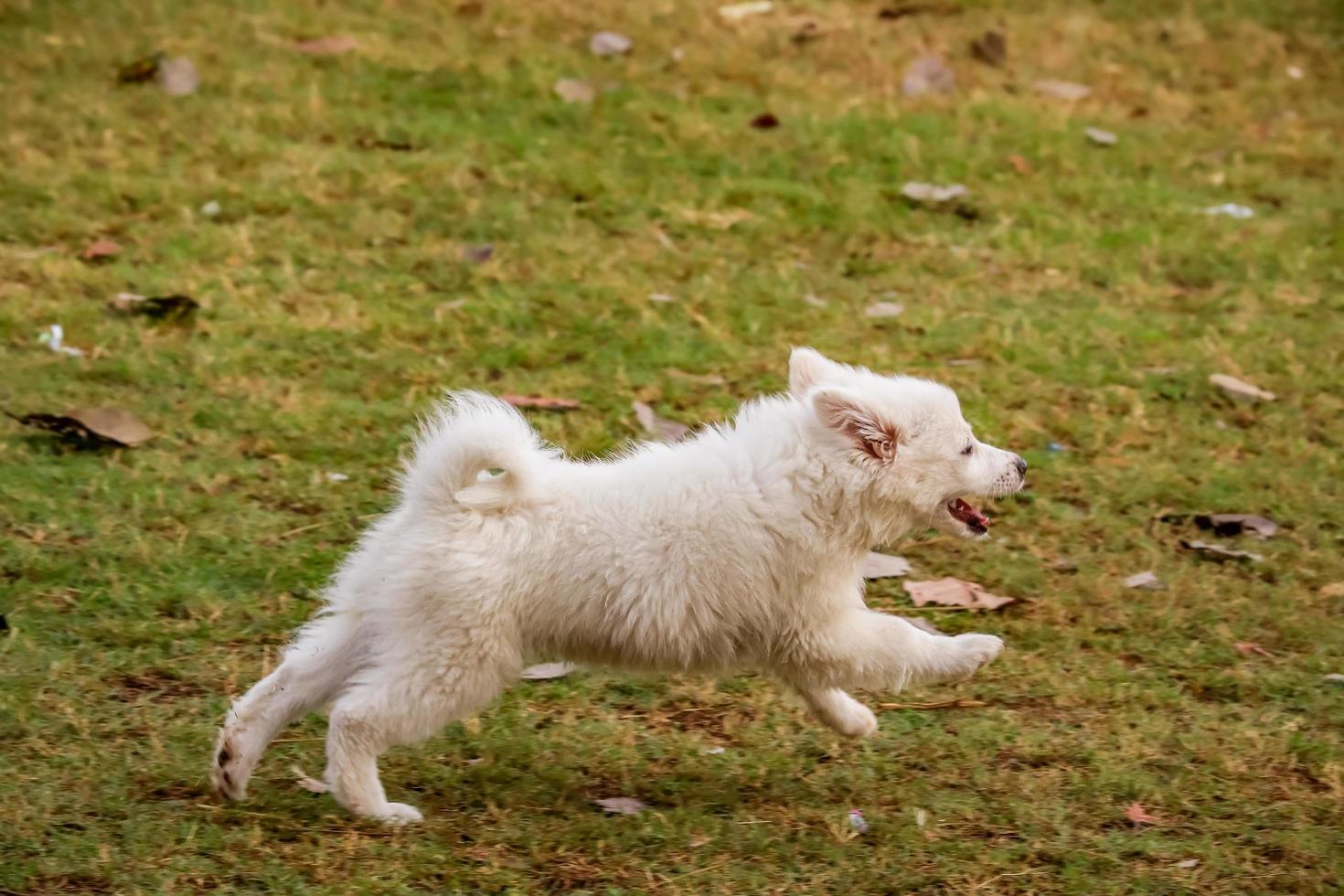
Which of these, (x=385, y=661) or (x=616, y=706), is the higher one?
(x=385, y=661)

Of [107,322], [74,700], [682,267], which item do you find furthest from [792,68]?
[74,700]

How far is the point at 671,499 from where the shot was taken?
4094 millimetres

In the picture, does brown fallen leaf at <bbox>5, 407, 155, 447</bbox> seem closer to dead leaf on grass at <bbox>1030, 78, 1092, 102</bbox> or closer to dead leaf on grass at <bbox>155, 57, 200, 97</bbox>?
dead leaf on grass at <bbox>155, 57, 200, 97</bbox>

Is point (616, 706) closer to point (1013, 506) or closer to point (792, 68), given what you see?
point (1013, 506)

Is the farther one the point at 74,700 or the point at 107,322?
the point at 107,322

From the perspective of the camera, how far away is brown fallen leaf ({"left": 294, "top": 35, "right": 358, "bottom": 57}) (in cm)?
935

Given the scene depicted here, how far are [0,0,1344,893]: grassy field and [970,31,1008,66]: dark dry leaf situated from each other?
0.23 feet

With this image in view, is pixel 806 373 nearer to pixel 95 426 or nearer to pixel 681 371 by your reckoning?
pixel 681 371

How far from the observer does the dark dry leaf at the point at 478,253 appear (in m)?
7.57

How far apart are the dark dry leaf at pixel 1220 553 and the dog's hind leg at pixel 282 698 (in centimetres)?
301

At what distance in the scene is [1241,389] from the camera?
6.70 meters

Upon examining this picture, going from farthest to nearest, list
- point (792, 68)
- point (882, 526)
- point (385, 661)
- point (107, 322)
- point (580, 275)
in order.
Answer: point (792, 68) < point (580, 275) < point (107, 322) < point (882, 526) < point (385, 661)

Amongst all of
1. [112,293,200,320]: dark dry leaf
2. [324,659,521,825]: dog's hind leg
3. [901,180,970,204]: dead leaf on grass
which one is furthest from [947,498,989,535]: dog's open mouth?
[901,180,970,204]: dead leaf on grass

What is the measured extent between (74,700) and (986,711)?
98.2 inches
